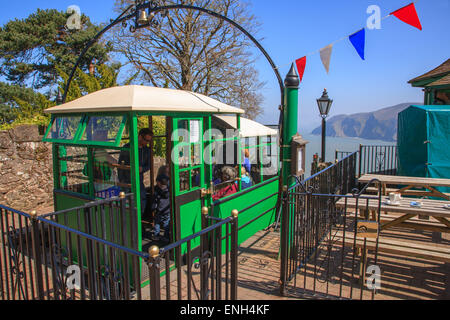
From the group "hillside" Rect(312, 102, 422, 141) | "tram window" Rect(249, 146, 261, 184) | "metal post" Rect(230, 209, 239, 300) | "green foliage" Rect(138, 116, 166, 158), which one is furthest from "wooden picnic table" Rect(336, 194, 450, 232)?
"hillside" Rect(312, 102, 422, 141)

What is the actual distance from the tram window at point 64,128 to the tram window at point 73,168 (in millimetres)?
276

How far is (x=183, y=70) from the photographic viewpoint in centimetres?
1800

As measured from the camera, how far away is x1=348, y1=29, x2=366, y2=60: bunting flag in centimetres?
554

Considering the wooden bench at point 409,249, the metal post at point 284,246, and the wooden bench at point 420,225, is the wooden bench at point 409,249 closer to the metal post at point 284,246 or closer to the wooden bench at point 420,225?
the wooden bench at point 420,225

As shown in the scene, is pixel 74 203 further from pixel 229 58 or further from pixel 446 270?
pixel 229 58

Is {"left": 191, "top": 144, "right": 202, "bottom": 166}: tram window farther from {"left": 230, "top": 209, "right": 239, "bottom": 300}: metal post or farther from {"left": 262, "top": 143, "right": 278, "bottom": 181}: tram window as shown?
{"left": 262, "top": 143, "right": 278, "bottom": 181}: tram window

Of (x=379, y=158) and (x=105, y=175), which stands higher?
(x=105, y=175)

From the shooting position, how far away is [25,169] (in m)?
8.11

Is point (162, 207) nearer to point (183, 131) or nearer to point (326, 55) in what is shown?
point (183, 131)

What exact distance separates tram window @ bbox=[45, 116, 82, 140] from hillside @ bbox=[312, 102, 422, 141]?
41.3 m

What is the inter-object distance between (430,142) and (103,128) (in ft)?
27.3

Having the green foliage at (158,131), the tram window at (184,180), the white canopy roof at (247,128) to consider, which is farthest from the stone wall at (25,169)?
the tram window at (184,180)

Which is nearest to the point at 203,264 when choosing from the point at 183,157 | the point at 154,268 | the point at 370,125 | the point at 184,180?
the point at 154,268
